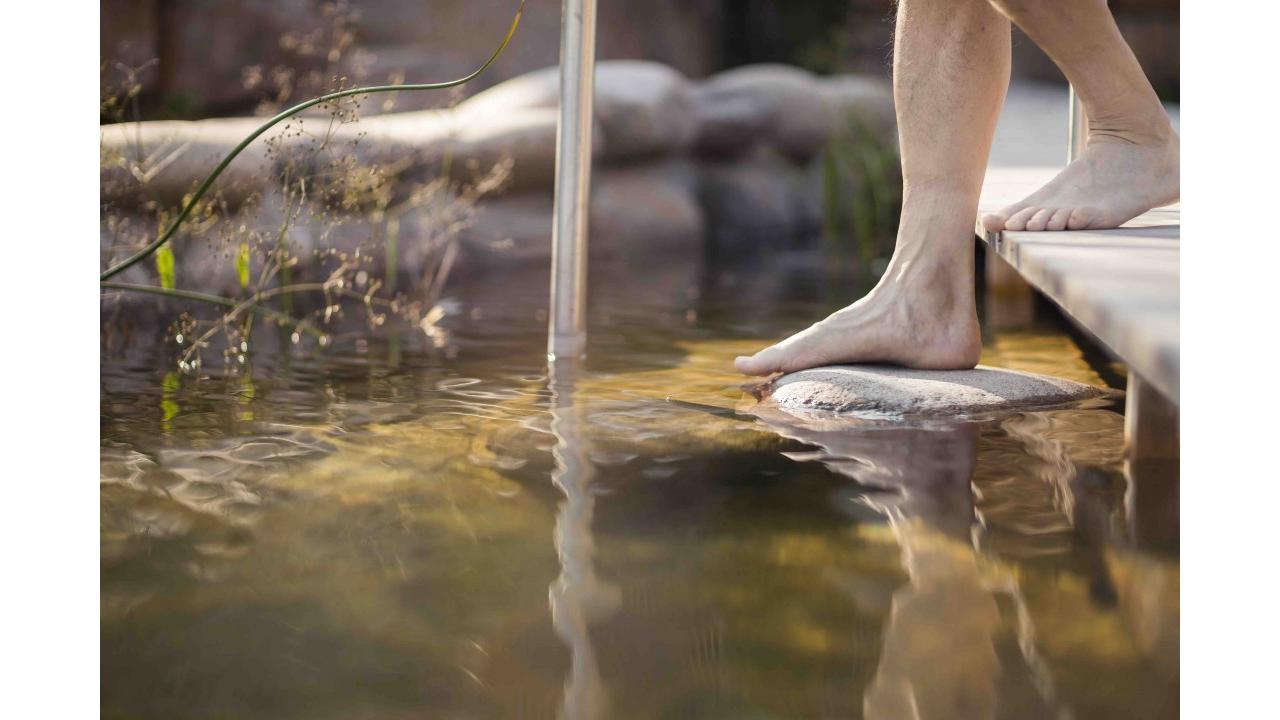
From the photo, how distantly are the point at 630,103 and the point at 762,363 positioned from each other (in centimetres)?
363

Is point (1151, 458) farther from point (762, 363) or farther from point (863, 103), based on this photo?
point (863, 103)

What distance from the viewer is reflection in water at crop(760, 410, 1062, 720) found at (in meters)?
0.80

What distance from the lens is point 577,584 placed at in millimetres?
996

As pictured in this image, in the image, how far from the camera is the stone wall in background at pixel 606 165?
9.79ft

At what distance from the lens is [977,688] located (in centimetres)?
80

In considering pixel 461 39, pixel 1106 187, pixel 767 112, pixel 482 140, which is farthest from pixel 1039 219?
pixel 461 39

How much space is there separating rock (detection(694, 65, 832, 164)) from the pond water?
A: 421 centimetres

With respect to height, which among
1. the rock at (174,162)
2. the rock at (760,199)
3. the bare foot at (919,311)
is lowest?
the bare foot at (919,311)

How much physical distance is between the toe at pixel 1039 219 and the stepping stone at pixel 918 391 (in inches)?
8.6

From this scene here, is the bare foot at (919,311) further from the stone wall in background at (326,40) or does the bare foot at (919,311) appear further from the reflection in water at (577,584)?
the stone wall in background at (326,40)

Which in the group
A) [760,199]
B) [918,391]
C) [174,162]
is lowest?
[918,391]

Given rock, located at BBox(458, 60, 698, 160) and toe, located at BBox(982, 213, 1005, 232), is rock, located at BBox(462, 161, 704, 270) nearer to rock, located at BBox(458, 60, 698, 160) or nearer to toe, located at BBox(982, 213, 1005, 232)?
rock, located at BBox(458, 60, 698, 160)

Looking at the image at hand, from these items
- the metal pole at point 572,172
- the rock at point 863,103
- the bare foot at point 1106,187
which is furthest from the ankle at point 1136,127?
the rock at point 863,103
